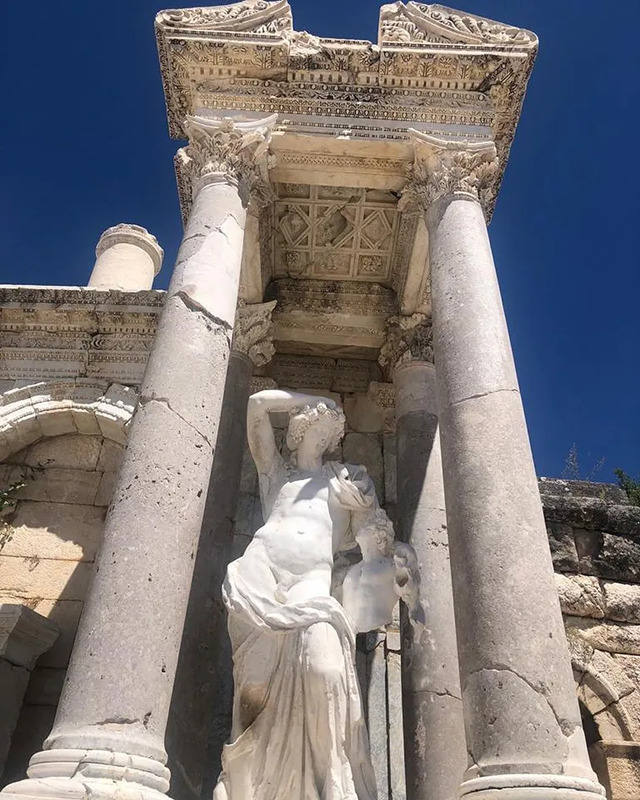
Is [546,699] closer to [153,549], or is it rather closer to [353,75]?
[153,549]

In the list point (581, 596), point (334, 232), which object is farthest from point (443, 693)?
point (334, 232)

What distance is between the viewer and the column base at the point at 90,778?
328cm

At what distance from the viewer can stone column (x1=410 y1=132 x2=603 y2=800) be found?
3658mm

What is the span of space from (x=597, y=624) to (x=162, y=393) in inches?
235

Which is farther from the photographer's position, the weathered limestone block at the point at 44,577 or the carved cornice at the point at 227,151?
the weathered limestone block at the point at 44,577

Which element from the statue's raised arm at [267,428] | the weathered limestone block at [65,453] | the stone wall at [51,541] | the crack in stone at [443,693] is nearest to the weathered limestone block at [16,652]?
the stone wall at [51,541]

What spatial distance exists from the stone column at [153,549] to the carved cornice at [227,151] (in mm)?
164

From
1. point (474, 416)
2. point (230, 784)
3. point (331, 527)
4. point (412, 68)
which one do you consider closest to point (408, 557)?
point (331, 527)

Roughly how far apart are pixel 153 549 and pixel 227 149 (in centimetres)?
408

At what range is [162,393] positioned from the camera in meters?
4.93

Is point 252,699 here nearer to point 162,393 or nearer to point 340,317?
point 162,393

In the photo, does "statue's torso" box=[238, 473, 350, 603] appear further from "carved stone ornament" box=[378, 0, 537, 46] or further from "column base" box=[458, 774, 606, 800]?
"carved stone ornament" box=[378, 0, 537, 46]

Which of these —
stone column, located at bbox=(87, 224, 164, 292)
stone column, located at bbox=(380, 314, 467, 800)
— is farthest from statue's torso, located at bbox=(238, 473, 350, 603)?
stone column, located at bbox=(87, 224, 164, 292)

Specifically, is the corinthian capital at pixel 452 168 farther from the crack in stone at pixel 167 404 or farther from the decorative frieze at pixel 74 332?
the decorative frieze at pixel 74 332
